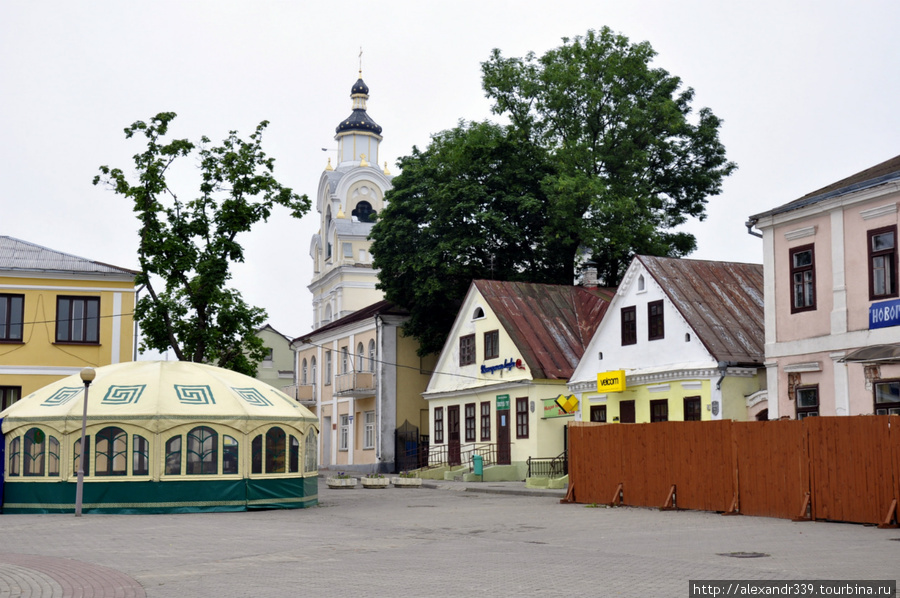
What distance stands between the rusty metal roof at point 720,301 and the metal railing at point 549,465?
761 cm

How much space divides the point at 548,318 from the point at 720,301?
9.09 metres

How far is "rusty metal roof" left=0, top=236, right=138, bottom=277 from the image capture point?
36031 mm

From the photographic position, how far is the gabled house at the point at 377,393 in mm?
49438

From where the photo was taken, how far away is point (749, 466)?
21.5 metres

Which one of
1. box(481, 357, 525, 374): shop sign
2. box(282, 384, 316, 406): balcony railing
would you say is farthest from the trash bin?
box(282, 384, 316, 406): balcony railing

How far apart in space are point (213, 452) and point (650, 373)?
1473 centimetres

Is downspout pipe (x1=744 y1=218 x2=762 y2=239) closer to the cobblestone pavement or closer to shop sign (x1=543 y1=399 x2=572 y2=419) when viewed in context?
the cobblestone pavement

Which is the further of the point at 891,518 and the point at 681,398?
the point at 681,398

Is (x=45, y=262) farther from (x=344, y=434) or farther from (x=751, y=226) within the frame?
(x=751, y=226)

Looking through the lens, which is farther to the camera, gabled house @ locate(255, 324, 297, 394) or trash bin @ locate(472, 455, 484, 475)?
gabled house @ locate(255, 324, 297, 394)

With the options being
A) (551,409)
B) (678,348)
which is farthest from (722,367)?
(551,409)

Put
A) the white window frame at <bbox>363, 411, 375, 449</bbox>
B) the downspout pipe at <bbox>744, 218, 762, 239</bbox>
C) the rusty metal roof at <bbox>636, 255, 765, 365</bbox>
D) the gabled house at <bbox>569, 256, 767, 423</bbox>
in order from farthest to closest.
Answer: the white window frame at <bbox>363, 411, 375, 449</bbox>, the rusty metal roof at <bbox>636, 255, 765, 365</bbox>, the gabled house at <bbox>569, 256, 767, 423</bbox>, the downspout pipe at <bbox>744, 218, 762, 239</bbox>

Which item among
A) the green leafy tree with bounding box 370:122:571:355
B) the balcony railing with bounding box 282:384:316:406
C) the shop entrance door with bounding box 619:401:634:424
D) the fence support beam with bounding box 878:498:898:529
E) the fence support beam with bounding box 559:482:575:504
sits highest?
the green leafy tree with bounding box 370:122:571:355

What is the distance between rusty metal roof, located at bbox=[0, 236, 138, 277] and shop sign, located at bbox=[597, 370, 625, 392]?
16276 millimetres
